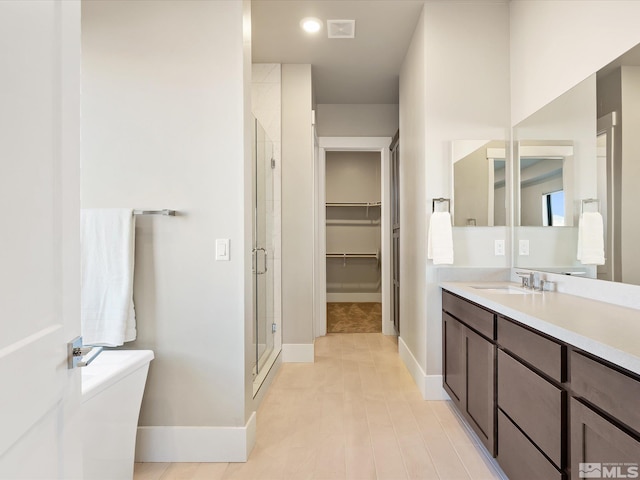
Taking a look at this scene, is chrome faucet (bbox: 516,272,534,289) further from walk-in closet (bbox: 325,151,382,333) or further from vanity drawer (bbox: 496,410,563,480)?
walk-in closet (bbox: 325,151,382,333)

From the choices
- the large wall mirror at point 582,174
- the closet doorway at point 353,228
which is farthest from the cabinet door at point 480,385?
the closet doorway at point 353,228

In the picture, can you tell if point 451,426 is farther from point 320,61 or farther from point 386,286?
point 320,61

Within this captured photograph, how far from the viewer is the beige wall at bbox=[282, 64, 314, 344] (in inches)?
140

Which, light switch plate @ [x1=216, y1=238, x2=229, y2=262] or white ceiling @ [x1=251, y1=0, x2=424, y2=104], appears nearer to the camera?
light switch plate @ [x1=216, y1=238, x2=229, y2=262]

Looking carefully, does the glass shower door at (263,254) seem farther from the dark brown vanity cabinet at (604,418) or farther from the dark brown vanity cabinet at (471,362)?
the dark brown vanity cabinet at (604,418)

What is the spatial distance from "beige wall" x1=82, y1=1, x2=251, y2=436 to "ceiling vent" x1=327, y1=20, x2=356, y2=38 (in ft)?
4.02

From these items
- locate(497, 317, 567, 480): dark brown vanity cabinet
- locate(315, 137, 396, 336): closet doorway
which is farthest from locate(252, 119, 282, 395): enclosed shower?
locate(315, 137, 396, 336): closet doorway

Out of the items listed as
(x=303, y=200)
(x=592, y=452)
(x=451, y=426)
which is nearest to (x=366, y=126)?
(x=303, y=200)

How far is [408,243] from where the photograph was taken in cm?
330

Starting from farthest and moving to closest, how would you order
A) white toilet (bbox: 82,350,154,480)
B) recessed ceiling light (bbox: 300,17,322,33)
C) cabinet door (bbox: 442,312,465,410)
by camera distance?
recessed ceiling light (bbox: 300,17,322,33) → cabinet door (bbox: 442,312,465,410) → white toilet (bbox: 82,350,154,480)

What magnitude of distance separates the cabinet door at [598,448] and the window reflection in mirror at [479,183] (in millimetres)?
1668

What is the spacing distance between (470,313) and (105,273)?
2.00m

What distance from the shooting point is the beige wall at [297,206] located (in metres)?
3.55

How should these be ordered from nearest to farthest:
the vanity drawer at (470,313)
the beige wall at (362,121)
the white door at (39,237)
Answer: the white door at (39,237)
the vanity drawer at (470,313)
the beige wall at (362,121)
